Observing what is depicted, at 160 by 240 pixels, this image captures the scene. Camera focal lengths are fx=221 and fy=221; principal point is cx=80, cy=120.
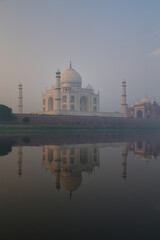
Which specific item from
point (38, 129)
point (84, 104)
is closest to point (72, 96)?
point (84, 104)

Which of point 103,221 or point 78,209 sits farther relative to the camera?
point 78,209

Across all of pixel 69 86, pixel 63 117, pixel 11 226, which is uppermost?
pixel 69 86

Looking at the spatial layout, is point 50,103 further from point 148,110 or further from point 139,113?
point 148,110

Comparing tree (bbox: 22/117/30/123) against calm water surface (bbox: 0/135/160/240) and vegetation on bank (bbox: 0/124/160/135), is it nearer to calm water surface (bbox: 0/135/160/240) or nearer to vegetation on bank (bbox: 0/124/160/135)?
vegetation on bank (bbox: 0/124/160/135)

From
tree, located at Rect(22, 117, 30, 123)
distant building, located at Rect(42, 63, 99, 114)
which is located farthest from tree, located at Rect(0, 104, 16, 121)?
distant building, located at Rect(42, 63, 99, 114)

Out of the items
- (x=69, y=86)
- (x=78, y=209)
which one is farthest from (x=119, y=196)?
(x=69, y=86)

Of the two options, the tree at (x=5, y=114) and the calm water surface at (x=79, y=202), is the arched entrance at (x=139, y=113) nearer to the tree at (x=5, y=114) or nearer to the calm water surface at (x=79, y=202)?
the tree at (x=5, y=114)

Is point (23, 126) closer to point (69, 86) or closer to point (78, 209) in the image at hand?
point (69, 86)
